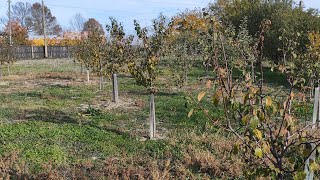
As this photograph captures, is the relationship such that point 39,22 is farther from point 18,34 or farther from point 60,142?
point 60,142

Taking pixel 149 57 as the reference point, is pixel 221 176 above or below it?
below

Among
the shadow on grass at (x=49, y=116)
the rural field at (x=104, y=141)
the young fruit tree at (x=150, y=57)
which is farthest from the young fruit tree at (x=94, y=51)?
the young fruit tree at (x=150, y=57)

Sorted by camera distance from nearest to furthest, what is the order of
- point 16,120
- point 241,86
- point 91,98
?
point 241,86 → point 16,120 → point 91,98

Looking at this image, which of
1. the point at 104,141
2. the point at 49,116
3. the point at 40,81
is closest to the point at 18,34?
the point at 40,81

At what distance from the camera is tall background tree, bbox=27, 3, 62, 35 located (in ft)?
243

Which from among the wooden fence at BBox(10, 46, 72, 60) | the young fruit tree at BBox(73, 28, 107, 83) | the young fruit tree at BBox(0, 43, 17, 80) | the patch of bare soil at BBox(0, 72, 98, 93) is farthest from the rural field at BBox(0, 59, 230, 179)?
the wooden fence at BBox(10, 46, 72, 60)

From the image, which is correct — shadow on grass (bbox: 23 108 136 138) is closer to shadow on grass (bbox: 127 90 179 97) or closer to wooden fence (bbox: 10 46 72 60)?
shadow on grass (bbox: 127 90 179 97)

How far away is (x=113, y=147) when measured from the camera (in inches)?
267

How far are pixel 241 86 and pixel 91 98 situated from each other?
1063cm

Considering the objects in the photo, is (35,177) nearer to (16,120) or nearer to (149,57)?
(149,57)

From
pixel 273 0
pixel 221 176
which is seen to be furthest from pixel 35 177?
pixel 273 0

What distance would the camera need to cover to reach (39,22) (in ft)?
251

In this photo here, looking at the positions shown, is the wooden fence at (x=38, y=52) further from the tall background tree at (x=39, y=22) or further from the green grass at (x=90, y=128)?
the green grass at (x=90, y=128)

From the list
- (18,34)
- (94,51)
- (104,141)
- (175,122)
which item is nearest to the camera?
(104,141)
